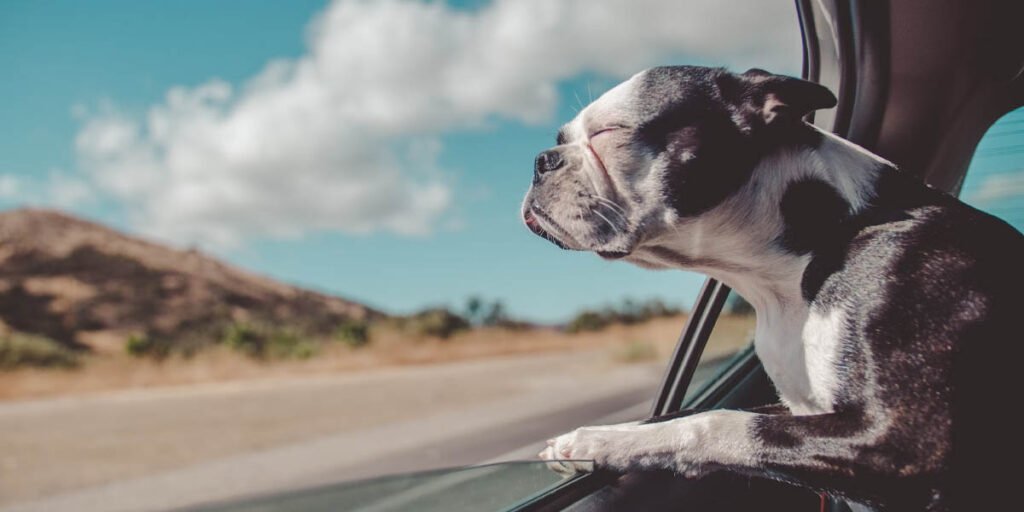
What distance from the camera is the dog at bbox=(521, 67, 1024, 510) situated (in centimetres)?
157

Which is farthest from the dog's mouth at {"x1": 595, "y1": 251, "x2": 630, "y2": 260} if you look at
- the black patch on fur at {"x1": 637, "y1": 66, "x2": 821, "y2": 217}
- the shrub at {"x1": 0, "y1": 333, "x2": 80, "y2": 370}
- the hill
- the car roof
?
the hill

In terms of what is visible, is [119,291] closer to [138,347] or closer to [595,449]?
[138,347]

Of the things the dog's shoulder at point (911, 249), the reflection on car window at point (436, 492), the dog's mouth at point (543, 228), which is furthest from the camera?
the dog's mouth at point (543, 228)

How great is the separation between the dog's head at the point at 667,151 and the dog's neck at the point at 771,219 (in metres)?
0.03

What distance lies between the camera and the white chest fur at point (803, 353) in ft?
5.58

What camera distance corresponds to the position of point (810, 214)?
188cm

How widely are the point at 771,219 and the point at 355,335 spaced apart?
3234 cm

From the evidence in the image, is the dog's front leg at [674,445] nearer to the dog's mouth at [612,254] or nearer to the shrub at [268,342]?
the dog's mouth at [612,254]

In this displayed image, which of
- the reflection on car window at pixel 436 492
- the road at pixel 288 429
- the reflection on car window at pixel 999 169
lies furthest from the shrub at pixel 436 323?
the reflection on car window at pixel 436 492

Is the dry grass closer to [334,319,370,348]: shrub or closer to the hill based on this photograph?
[334,319,370,348]: shrub

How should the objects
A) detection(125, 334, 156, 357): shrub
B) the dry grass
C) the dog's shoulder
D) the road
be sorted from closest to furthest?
the dog's shoulder, the road, the dry grass, detection(125, 334, 156, 357): shrub

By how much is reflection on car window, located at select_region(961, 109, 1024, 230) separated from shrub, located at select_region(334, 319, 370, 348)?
29.2 meters

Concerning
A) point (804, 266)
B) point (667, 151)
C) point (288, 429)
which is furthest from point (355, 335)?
point (804, 266)

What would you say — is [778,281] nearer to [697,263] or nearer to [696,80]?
[697,263]
